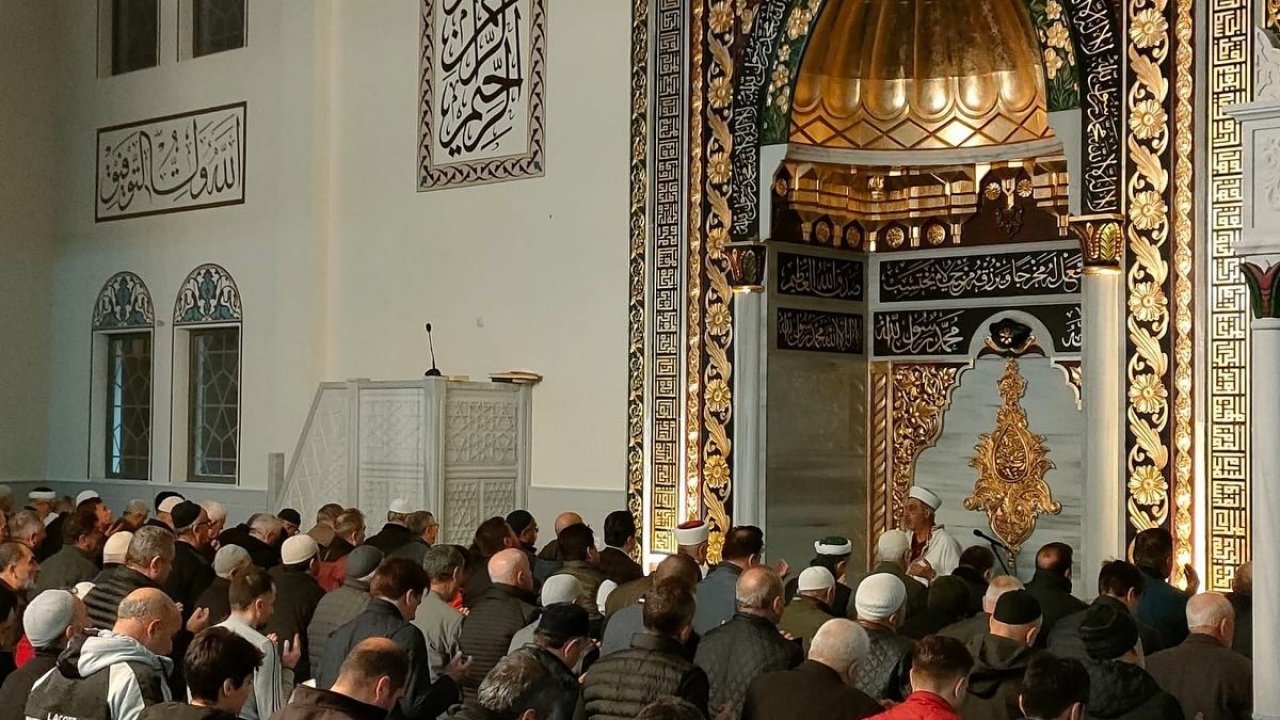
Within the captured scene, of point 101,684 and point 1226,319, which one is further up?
point 1226,319

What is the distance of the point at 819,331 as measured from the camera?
8906mm

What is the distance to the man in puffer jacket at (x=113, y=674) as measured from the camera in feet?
12.4

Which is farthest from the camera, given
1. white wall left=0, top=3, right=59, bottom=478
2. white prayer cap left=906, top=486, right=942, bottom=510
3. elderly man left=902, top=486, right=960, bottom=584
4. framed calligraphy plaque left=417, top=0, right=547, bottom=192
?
white wall left=0, top=3, right=59, bottom=478

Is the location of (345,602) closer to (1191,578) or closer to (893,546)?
(893,546)

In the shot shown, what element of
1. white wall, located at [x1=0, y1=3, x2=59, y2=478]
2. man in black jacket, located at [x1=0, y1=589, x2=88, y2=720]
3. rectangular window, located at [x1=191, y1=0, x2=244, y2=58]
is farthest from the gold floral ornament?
white wall, located at [x1=0, y1=3, x2=59, y2=478]

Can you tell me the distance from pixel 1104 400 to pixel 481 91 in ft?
14.0

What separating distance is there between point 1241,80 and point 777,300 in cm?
263

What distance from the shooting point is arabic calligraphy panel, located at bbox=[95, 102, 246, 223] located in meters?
11.4

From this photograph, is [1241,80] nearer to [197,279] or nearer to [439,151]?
[439,151]

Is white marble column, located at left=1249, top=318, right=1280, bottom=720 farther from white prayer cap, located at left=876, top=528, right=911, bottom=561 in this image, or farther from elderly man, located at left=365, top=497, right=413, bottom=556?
elderly man, located at left=365, top=497, right=413, bottom=556

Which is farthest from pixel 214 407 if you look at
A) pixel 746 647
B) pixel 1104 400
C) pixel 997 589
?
pixel 746 647

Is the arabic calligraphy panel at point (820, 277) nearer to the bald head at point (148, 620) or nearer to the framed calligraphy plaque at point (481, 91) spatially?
the framed calligraphy plaque at point (481, 91)

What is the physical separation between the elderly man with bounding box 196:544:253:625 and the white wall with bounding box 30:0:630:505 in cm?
340

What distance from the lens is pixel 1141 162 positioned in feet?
23.4
